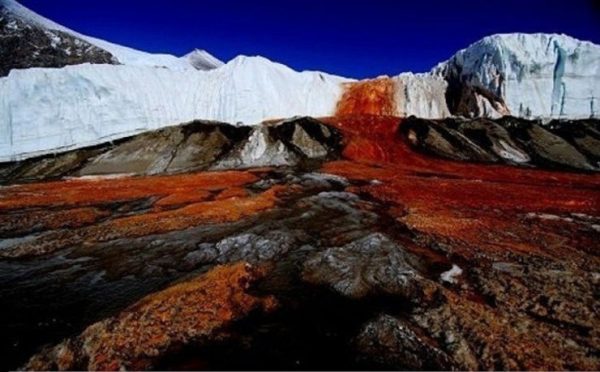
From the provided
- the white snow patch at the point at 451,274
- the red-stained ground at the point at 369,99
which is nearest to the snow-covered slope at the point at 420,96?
the red-stained ground at the point at 369,99

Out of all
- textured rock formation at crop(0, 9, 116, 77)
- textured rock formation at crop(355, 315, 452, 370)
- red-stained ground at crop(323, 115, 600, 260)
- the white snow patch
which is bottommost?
red-stained ground at crop(323, 115, 600, 260)

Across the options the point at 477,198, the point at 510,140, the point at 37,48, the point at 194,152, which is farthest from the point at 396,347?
the point at 37,48

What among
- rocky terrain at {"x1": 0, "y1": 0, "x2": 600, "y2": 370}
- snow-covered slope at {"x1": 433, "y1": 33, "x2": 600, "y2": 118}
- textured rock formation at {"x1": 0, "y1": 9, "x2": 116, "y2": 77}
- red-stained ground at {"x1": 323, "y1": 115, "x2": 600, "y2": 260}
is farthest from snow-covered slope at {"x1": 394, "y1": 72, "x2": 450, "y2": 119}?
textured rock formation at {"x1": 0, "y1": 9, "x2": 116, "y2": 77}

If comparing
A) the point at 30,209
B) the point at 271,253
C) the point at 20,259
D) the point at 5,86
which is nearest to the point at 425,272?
the point at 271,253

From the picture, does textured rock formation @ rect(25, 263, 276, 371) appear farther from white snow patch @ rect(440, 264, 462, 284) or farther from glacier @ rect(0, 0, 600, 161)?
glacier @ rect(0, 0, 600, 161)

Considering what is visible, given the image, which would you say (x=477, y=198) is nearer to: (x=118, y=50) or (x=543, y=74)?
(x=543, y=74)

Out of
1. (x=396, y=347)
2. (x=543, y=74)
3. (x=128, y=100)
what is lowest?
(x=396, y=347)
